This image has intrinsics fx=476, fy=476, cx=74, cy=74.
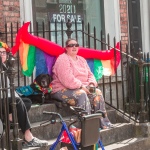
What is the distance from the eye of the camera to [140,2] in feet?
35.6

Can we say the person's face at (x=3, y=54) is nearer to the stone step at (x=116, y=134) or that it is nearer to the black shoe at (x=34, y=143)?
the black shoe at (x=34, y=143)

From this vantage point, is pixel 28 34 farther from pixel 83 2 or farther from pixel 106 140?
pixel 83 2

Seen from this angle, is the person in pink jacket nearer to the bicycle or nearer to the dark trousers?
the dark trousers

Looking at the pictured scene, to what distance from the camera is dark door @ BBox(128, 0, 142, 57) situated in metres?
10.5

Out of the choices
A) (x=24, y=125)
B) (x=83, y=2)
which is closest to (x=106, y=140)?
(x=24, y=125)

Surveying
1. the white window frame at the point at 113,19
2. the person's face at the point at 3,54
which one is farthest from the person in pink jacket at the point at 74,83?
the white window frame at the point at 113,19

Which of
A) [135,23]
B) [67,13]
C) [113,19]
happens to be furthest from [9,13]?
[135,23]

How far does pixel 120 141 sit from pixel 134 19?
151 inches

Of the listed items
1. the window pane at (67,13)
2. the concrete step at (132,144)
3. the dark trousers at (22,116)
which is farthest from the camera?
the window pane at (67,13)

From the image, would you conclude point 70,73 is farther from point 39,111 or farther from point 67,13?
point 67,13

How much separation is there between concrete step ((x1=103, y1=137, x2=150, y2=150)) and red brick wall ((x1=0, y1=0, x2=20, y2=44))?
258 centimetres

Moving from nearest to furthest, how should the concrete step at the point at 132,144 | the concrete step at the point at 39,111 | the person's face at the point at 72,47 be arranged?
the concrete step at the point at 39,111 → the concrete step at the point at 132,144 → the person's face at the point at 72,47

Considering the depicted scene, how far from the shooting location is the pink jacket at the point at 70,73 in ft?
23.7

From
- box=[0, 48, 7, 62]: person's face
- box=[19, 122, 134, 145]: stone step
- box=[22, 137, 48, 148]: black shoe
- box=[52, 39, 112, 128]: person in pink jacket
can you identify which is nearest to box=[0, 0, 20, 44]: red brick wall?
box=[52, 39, 112, 128]: person in pink jacket
